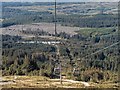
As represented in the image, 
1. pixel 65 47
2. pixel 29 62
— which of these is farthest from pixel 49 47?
pixel 29 62

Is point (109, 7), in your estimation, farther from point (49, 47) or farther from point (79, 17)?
point (49, 47)

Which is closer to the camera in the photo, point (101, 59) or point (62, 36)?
point (101, 59)

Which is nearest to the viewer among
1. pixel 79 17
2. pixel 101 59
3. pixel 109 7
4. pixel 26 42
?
pixel 101 59

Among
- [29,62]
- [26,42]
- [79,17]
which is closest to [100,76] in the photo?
[29,62]

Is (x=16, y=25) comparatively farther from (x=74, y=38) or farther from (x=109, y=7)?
(x=109, y=7)

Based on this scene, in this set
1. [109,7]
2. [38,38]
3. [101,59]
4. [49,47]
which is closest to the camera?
[101,59]

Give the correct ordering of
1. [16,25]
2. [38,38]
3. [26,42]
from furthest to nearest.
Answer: [16,25]
[38,38]
[26,42]
